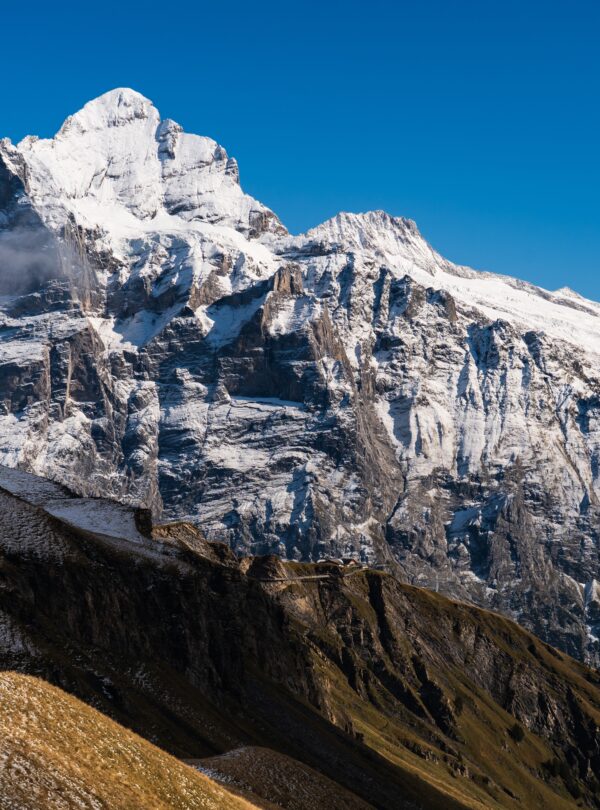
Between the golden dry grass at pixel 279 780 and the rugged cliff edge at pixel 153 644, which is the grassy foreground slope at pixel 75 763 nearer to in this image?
the rugged cliff edge at pixel 153 644

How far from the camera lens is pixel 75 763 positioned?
55094mm

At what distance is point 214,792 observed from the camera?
66375 millimetres

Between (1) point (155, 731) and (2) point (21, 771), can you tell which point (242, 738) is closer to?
(1) point (155, 731)


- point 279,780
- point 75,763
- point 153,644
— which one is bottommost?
point 279,780

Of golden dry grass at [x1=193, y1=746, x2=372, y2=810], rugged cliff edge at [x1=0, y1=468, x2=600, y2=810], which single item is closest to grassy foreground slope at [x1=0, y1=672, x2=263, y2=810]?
rugged cliff edge at [x1=0, y1=468, x2=600, y2=810]

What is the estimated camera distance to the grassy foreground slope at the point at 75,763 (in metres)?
51.0

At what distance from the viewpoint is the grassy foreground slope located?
51.0 meters

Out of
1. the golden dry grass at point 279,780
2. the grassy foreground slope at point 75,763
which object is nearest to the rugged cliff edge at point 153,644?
the golden dry grass at point 279,780

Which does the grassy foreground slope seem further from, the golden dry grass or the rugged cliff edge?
the golden dry grass

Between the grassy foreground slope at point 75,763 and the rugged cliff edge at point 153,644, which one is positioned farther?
the rugged cliff edge at point 153,644

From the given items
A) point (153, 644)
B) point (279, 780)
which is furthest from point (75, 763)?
point (153, 644)

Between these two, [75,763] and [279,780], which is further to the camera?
[279,780]

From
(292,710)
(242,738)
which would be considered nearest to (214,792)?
(242,738)

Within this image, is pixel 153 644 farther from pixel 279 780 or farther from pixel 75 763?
pixel 75 763
